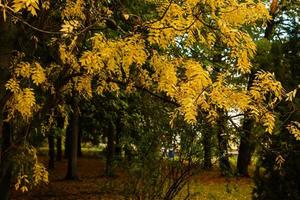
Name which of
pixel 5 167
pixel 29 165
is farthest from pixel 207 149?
pixel 5 167

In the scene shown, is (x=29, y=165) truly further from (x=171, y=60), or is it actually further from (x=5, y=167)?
(x=171, y=60)

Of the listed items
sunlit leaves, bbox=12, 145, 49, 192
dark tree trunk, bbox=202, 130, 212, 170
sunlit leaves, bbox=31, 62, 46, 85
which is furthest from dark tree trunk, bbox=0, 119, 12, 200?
dark tree trunk, bbox=202, 130, 212, 170

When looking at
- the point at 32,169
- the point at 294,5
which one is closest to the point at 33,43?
the point at 32,169

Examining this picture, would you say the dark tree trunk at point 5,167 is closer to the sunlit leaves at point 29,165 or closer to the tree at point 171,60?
the sunlit leaves at point 29,165

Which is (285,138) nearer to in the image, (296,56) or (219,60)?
(296,56)

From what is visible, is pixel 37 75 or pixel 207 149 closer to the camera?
pixel 37 75

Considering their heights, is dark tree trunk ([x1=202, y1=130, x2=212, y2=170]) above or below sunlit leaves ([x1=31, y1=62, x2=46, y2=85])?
below

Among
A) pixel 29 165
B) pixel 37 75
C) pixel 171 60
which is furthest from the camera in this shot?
pixel 29 165

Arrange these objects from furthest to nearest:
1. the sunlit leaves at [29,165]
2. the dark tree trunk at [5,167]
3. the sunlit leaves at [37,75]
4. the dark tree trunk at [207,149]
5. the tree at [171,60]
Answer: the dark tree trunk at [207,149] < the dark tree trunk at [5,167] < the sunlit leaves at [29,165] < the sunlit leaves at [37,75] < the tree at [171,60]

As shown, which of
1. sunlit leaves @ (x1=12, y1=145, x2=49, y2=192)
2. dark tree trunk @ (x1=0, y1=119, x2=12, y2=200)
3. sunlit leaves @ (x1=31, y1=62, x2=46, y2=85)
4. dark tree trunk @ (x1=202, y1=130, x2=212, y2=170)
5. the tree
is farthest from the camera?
dark tree trunk @ (x1=202, y1=130, x2=212, y2=170)

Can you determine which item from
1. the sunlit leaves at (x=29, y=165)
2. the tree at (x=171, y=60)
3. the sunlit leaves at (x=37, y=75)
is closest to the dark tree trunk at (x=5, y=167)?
the sunlit leaves at (x=29, y=165)

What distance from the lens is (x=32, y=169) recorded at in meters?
5.96

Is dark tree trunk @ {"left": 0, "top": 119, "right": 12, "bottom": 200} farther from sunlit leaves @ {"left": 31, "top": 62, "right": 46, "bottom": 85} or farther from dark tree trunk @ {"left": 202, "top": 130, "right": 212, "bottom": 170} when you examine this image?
dark tree trunk @ {"left": 202, "top": 130, "right": 212, "bottom": 170}

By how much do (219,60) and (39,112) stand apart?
1061 cm
